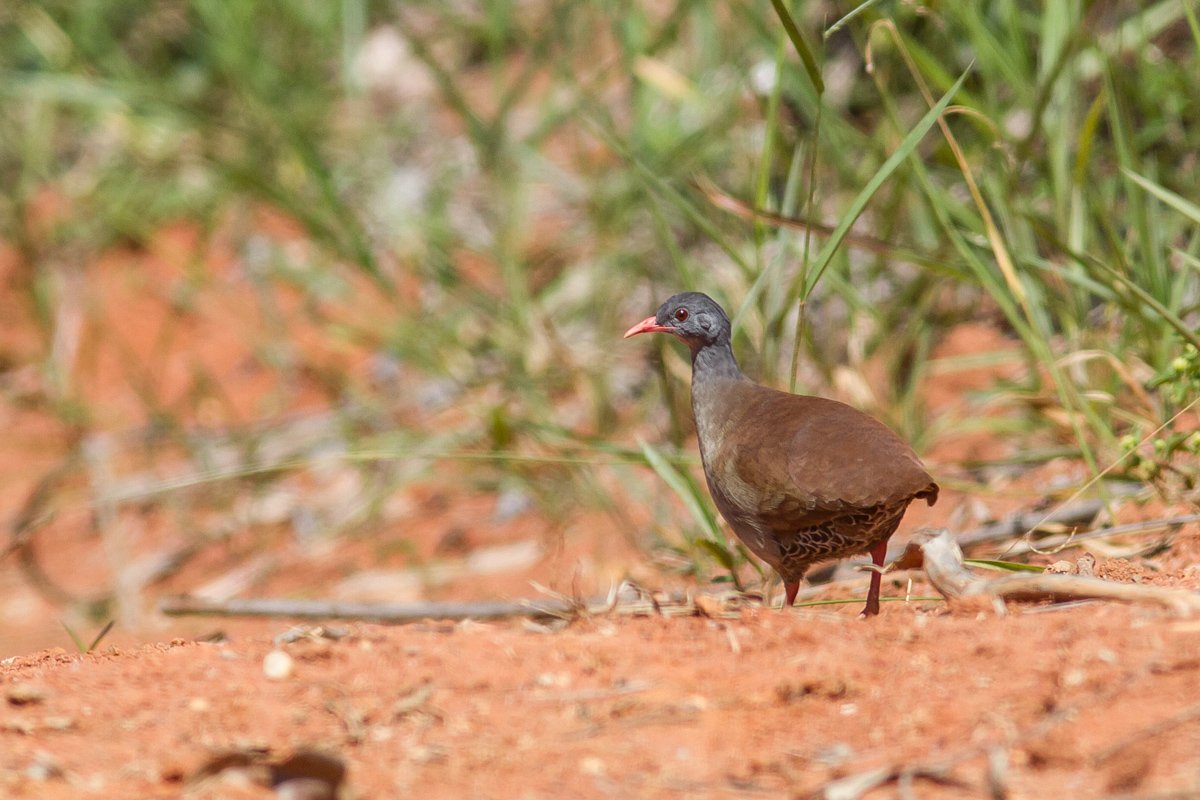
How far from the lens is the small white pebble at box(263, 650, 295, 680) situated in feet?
8.18

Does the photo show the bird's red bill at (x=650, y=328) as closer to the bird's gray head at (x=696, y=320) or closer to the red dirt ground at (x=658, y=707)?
the bird's gray head at (x=696, y=320)

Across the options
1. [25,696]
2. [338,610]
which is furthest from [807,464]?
[25,696]

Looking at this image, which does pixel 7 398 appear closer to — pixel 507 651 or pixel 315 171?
pixel 315 171

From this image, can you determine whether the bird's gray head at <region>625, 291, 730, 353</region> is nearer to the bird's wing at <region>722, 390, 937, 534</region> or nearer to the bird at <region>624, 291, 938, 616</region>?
the bird at <region>624, 291, 938, 616</region>

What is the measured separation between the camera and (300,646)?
2656mm

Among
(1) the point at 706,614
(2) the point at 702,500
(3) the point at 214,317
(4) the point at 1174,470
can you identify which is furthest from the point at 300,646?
(3) the point at 214,317

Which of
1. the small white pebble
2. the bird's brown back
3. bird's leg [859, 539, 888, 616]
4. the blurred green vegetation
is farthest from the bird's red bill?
the small white pebble

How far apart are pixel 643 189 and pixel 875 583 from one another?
70.0 inches

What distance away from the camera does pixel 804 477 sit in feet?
9.59

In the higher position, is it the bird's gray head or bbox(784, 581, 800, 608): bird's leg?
the bird's gray head

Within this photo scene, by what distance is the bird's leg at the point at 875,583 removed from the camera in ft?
9.50

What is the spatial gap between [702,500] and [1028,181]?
2.52 m

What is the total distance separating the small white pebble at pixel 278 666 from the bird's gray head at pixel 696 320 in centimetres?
144

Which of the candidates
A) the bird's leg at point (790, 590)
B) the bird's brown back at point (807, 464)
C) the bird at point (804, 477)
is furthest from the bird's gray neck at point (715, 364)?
the bird's leg at point (790, 590)
